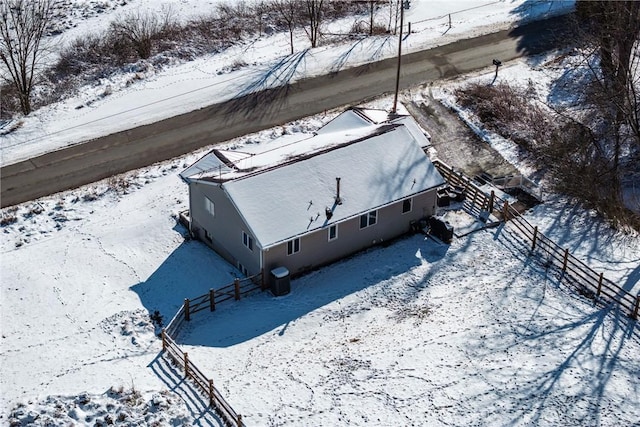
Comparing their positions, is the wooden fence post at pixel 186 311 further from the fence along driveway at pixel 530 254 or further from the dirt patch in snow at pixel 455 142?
the dirt patch in snow at pixel 455 142

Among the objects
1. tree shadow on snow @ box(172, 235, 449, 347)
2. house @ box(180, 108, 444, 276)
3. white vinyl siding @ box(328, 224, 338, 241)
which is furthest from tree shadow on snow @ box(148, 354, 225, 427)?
white vinyl siding @ box(328, 224, 338, 241)

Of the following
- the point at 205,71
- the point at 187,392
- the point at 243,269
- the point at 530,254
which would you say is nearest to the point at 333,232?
the point at 243,269

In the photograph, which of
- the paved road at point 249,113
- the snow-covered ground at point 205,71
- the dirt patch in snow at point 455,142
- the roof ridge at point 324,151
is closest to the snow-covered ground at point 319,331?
the paved road at point 249,113

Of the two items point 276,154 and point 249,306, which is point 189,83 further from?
point 249,306

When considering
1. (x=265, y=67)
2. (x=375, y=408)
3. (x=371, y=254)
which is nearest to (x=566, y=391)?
(x=375, y=408)

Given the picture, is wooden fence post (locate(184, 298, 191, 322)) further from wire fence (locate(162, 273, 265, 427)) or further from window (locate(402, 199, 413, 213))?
window (locate(402, 199, 413, 213))

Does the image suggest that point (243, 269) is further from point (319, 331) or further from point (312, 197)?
point (319, 331)

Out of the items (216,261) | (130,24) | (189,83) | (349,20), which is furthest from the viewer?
(349,20)
